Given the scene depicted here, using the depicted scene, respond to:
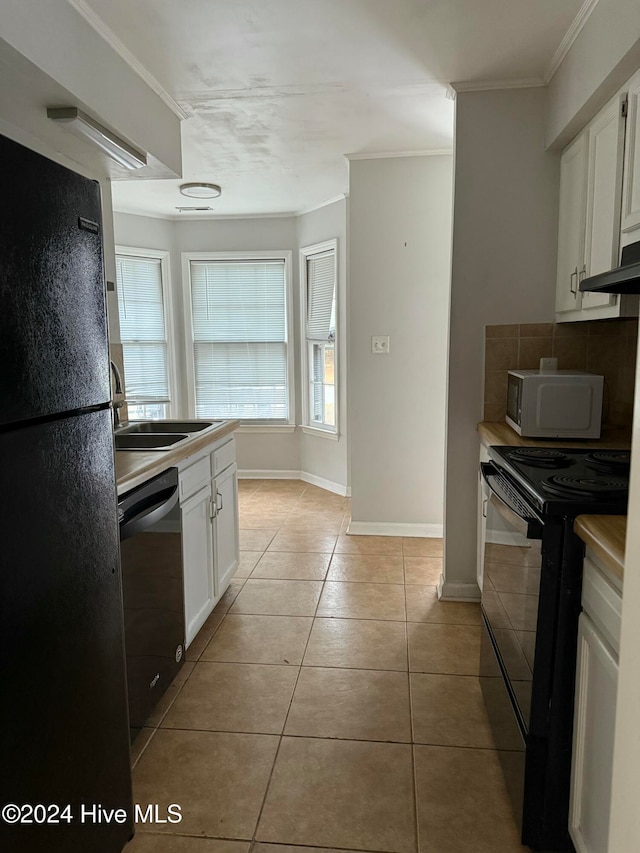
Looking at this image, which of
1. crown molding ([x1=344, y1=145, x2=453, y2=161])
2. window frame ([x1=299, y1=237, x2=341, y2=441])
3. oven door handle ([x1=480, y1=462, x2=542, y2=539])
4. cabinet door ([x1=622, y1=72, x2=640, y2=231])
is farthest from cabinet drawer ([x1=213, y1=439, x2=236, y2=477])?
window frame ([x1=299, y1=237, x2=341, y2=441])

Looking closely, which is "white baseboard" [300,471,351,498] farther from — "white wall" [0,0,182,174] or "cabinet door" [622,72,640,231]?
"cabinet door" [622,72,640,231]

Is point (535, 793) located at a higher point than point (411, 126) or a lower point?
lower

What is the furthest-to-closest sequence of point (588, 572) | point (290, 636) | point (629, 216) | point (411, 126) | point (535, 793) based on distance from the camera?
point (411, 126) → point (290, 636) → point (629, 216) → point (535, 793) → point (588, 572)

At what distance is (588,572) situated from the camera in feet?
4.47

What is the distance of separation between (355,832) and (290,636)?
1.14 metres

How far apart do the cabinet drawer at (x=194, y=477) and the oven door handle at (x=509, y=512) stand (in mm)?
1157

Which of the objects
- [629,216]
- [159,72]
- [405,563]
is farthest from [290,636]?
[159,72]

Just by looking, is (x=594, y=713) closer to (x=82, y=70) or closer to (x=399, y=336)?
(x=82, y=70)

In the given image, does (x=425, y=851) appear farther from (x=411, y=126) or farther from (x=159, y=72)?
(x=411, y=126)

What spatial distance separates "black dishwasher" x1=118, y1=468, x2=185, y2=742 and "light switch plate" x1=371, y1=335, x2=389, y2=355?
6.60ft

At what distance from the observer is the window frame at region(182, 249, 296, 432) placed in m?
5.60

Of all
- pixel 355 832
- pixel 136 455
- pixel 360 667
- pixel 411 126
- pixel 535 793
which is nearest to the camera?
pixel 535 793

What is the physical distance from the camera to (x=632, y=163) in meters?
1.93

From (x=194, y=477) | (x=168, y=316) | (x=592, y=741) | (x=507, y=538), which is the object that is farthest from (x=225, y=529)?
(x=168, y=316)
